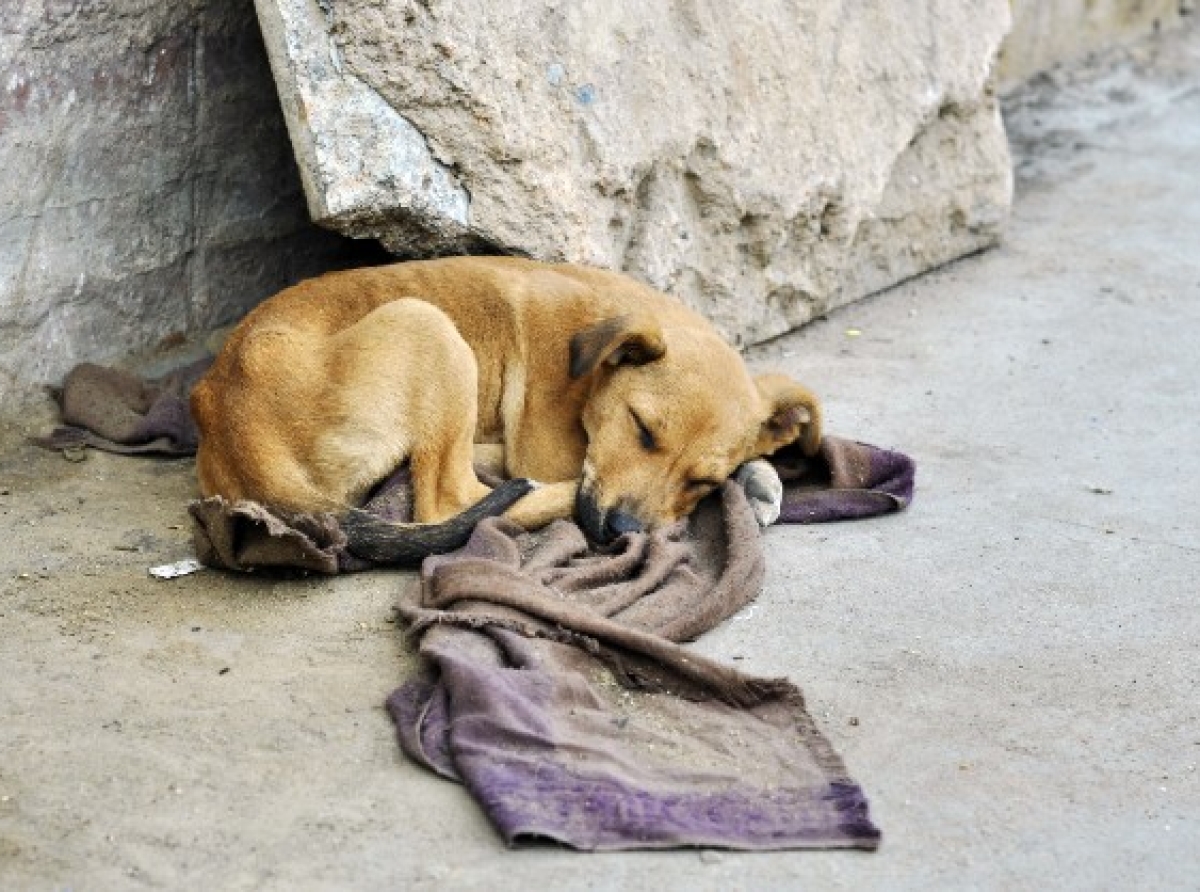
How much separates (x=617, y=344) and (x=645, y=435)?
0.36 m

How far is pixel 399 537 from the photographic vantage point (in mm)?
6098

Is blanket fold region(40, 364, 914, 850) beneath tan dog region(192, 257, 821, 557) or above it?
beneath

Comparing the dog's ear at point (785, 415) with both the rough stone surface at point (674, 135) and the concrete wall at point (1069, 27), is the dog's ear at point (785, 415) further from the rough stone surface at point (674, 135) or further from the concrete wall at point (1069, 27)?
the concrete wall at point (1069, 27)

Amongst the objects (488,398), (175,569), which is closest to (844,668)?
(488,398)

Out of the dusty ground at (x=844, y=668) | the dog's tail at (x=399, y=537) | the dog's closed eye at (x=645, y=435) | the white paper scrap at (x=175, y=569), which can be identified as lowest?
the dusty ground at (x=844, y=668)

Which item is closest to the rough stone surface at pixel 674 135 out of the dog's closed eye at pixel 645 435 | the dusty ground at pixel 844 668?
the dusty ground at pixel 844 668

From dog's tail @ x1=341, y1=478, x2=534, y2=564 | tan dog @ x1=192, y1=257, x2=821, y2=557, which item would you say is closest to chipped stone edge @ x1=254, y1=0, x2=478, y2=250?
tan dog @ x1=192, y1=257, x2=821, y2=557

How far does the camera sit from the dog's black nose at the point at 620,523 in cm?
646

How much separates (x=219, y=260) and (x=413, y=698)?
3.13 meters

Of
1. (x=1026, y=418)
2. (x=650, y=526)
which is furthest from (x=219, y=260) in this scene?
(x=1026, y=418)

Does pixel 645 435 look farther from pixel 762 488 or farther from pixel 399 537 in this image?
pixel 399 537

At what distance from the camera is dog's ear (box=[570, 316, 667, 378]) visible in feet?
21.4

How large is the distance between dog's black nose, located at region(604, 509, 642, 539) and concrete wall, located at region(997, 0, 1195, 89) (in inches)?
266

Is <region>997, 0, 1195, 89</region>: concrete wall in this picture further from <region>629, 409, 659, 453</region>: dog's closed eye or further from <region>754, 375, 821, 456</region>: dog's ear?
<region>629, 409, 659, 453</region>: dog's closed eye
